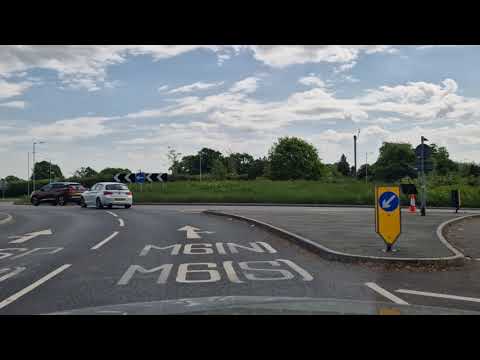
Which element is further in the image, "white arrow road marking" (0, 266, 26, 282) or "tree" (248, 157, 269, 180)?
"tree" (248, 157, 269, 180)

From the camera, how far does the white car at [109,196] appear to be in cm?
2786

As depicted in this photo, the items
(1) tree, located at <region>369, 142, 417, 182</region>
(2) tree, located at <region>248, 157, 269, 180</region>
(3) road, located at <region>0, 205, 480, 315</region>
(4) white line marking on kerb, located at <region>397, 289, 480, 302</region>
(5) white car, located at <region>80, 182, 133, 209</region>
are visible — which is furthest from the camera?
(2) tree, located at <region>248, 157, 269, 180</region>

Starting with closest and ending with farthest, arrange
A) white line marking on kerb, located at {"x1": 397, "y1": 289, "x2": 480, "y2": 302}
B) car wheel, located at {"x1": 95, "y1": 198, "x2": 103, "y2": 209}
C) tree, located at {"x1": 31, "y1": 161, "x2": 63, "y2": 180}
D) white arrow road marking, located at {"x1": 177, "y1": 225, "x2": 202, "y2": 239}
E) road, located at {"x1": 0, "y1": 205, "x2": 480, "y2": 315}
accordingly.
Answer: white line marking on kerb, located at {"x1": 397, "y1": 289, "x2": 480, "y2": 302} → road, located at {"x1": 0, "y1": 205, "x2": 480, "y2": 315} → white arrow road marking, located at {"x1": 177, "y1": 225, "x2": 202, "y2": 239} → car wheel, located at {"x1": 95, "y1": 198, "x2": 103, "y2": 209} → tree, located at {"x1": 31, "y1": 161, "x2": 63, "y2": 180}

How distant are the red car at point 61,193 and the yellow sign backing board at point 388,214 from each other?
1079 inches

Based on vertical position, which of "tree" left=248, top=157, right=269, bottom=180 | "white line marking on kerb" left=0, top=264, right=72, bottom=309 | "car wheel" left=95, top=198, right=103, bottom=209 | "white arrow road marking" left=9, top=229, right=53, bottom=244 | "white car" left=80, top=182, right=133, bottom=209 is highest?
"tree" left=248, top=157, right=269, bottom=180

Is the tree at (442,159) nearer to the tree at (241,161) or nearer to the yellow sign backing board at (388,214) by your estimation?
the tree at (241,161)

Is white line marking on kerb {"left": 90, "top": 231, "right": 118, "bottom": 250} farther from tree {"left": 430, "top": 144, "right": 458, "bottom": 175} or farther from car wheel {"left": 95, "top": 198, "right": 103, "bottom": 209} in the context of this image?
tree {"left": 430, "top": 144, "right": 458, "bottom": 175}

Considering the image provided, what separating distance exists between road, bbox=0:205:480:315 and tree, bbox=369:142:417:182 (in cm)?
9809

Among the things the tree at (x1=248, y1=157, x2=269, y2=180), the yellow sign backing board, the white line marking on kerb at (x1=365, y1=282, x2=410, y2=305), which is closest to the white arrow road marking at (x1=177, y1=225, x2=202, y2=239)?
the yellow sign backing board

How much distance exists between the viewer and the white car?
27859mm
